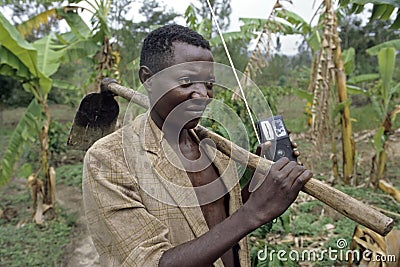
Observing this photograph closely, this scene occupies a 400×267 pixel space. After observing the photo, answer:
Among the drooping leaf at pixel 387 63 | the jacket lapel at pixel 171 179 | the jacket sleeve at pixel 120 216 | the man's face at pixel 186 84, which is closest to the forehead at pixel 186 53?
the man's face at pixel 186 84

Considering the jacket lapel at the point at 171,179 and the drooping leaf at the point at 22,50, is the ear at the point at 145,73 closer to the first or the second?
the jacket lapel at the point at 171,179

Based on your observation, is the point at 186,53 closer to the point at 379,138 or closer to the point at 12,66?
the point at 12,66

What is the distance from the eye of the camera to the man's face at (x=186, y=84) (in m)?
1.20

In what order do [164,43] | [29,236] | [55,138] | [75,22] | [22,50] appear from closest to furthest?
1. [164,43]
2. [22,50]
3. [29,236]
4. [75,22]
5. [55,138]

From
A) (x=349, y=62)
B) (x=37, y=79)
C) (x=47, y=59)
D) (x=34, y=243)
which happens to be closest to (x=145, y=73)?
(x=34, y=243)

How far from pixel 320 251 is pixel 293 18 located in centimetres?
374

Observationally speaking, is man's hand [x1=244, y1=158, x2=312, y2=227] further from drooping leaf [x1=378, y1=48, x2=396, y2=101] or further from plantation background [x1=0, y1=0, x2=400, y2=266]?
drooping leaf [x1=378, y1=48, x2=396, y2=101]

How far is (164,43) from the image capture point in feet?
4.08

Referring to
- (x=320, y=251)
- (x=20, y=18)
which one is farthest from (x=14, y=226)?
(x=20, y=18)

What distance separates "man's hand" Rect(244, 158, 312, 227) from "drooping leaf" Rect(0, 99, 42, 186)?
444 cm

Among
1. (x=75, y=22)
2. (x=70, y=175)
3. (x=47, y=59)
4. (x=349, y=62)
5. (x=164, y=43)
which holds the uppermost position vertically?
(x=75, y=22)

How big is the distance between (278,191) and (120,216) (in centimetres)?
47

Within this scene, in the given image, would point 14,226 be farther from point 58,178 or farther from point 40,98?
point 58,178

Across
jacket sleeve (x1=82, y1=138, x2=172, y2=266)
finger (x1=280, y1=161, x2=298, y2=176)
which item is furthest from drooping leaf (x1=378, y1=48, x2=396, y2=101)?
jacket sleeve (x1=82, y1=138, x2=172, y2=266)
